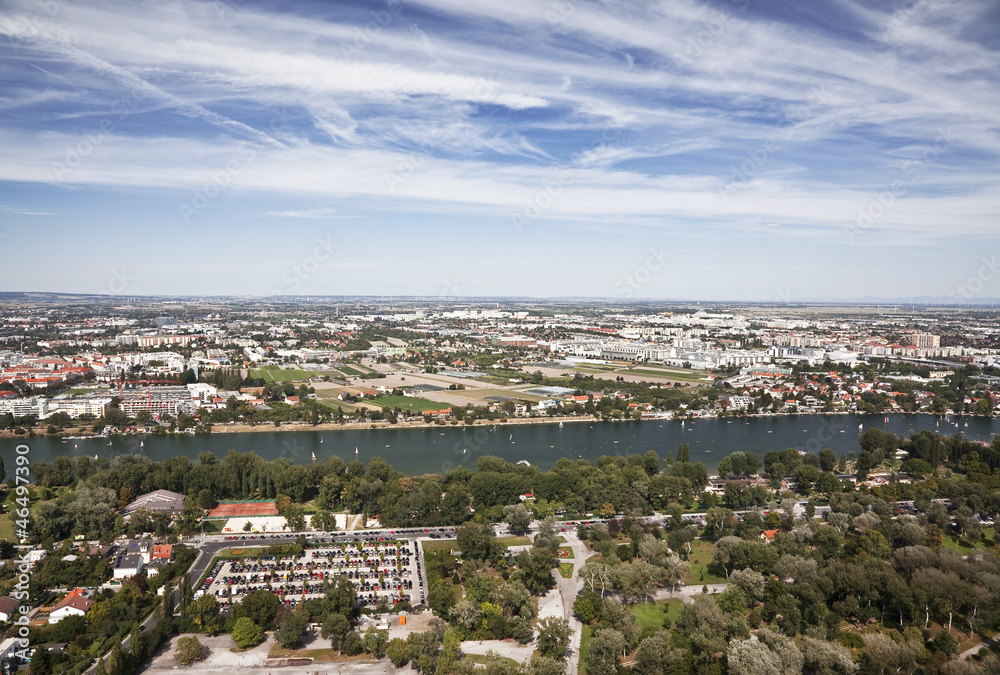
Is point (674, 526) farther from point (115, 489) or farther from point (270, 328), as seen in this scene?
point (270, 328)

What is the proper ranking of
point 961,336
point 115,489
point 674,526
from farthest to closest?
point 961,336
point 115,489
point 674,526

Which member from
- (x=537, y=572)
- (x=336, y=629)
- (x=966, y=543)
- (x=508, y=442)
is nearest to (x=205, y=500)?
(x=336, y=629)

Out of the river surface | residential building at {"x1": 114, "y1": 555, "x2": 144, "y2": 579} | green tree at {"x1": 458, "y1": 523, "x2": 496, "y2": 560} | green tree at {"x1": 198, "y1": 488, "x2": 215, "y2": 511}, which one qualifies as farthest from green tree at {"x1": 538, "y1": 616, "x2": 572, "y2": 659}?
the river surface

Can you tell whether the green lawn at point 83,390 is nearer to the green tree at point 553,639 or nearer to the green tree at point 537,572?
the green tree at point 537,572

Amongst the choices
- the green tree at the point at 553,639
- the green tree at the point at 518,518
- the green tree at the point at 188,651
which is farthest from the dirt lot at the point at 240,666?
the green tree at the point at 518,518

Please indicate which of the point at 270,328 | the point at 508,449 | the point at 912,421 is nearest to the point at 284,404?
the point at 508,449

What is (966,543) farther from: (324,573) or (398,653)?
(324,573)
